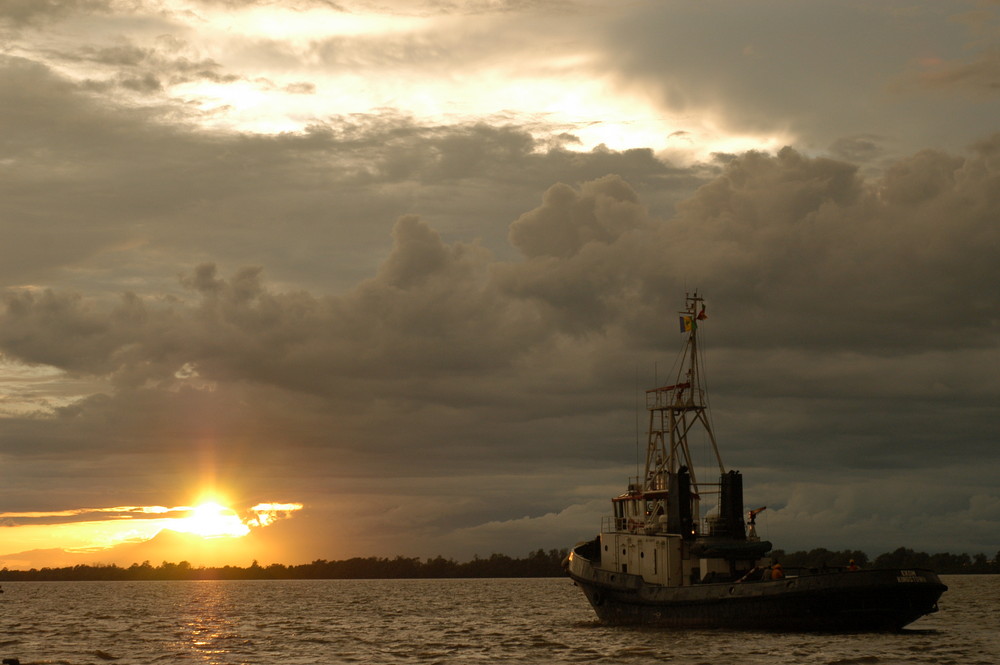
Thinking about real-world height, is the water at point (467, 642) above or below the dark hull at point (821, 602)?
below

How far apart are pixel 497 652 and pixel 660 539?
10496 mm

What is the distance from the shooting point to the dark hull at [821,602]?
4812 centimetres

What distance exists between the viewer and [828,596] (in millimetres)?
48312

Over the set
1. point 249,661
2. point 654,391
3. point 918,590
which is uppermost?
point 654,391

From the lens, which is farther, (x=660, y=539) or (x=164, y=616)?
(x=164, y=616)

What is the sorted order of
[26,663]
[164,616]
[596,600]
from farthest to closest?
[164,616]
[596,600]
[26,663]

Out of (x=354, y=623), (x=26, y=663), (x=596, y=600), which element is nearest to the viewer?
(x=26, y=663)

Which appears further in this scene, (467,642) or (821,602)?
(467,642)

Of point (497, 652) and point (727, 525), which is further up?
point (727, 525)

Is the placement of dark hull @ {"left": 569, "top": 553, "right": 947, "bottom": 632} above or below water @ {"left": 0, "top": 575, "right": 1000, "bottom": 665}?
Result: above

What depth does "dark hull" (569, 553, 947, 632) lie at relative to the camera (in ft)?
158

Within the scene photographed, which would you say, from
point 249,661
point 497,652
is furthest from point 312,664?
point 497,652

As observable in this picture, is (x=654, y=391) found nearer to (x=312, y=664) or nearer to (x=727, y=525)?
(x=727, y=525)

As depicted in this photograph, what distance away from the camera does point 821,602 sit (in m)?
48.4
